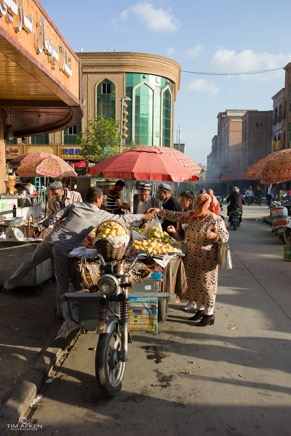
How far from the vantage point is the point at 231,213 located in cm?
1789

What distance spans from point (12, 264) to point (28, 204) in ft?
30.6

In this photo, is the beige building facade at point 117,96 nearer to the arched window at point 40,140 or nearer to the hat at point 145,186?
the arched window at point 40,140

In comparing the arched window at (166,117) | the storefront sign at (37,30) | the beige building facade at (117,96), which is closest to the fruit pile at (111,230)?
the storefront sign at (37,30)

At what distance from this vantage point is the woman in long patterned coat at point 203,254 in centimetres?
551

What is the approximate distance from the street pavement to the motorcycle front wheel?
141 millimetres

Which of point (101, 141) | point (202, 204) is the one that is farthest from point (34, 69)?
point (101, 141)

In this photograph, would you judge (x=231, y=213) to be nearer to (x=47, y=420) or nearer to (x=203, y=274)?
(x=203, y=274)

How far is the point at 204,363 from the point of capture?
4.47 m

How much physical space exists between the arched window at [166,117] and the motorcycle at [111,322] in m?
45.0

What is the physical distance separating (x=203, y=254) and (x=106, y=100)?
41.8 metres

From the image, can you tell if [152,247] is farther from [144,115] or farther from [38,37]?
[144,115]

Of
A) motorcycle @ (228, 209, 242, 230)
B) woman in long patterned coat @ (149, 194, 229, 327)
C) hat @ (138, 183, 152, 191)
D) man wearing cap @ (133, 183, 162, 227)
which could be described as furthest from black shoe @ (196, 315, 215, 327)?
motorcycle @ (228, 209, 242, 230)

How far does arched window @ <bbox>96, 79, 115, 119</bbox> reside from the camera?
44750 mm

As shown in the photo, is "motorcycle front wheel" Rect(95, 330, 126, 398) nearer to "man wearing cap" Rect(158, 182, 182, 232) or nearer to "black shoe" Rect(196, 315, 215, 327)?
"black shoe" Rect(196, 315, 215, 327)
